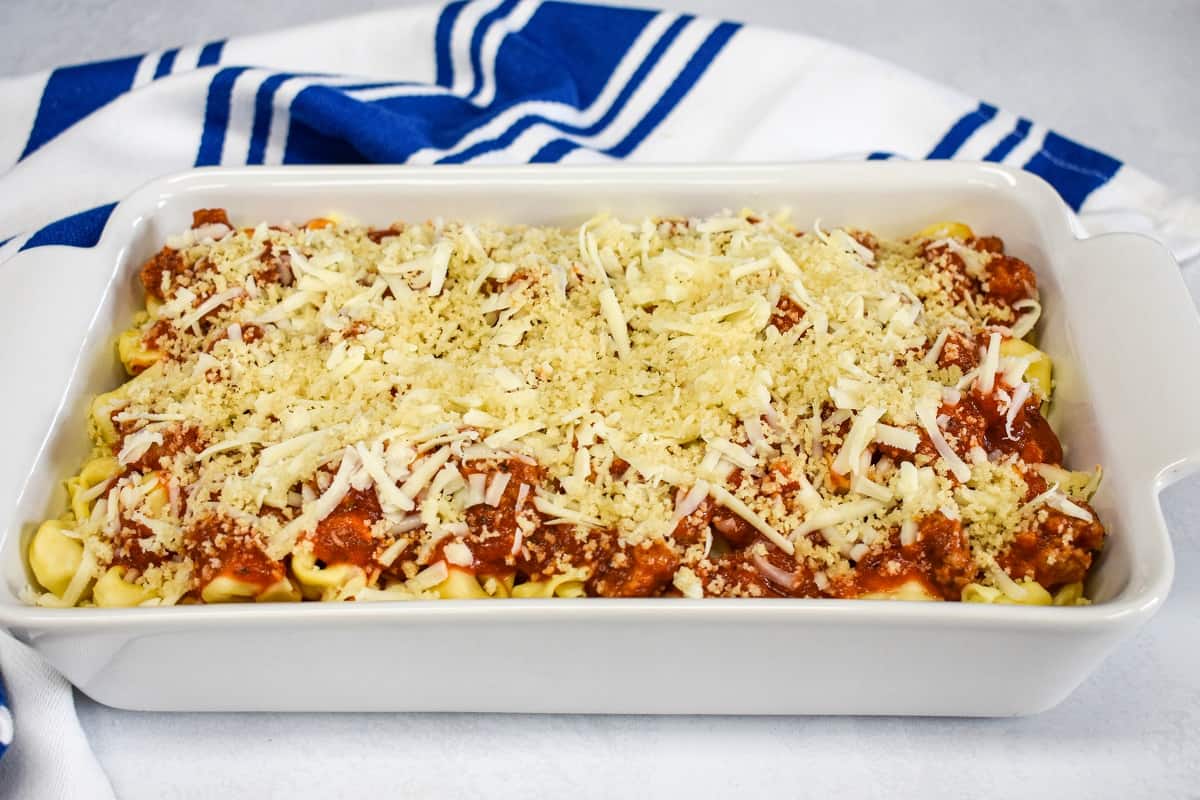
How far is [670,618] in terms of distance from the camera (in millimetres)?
1788

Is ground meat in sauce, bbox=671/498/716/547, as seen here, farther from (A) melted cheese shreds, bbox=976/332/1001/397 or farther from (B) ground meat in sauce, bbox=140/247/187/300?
(B) ground meat in sauce, bbox=140/247/187/300

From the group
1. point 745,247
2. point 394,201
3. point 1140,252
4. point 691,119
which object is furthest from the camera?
point 691,119

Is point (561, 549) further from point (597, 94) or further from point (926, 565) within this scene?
point (597, 94)

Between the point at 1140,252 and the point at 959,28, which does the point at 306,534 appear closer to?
the point at 1140,252

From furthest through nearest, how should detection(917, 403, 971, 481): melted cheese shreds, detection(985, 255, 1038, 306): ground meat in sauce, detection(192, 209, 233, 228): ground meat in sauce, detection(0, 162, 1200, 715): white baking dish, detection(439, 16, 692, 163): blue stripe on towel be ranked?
detection(439, 16, 692, 163): blue stripe on towel, detection(192, 209, 233, 228): ground meat in sauce, detection(985, 255, 1038, 306): ground meat in sauce, detection(917, 403, 971, 481): melted cheese shreds, detection(0, 162, 1200, 715): white baking dish

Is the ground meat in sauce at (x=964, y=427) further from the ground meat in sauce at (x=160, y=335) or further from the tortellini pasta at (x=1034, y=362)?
the ground meat in sauce at (x=160, y=335)

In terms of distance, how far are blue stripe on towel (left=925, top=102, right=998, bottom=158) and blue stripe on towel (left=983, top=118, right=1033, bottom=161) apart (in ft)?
→ 0.25

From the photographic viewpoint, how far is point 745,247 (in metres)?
2.44

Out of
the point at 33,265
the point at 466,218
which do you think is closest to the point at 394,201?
the point at 466,218

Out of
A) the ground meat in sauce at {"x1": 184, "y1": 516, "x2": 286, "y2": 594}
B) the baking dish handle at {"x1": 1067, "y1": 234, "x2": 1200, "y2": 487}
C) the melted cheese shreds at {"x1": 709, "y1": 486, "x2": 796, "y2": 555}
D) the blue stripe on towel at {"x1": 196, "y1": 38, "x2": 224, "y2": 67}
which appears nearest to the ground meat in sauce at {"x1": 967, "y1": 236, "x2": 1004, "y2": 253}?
the baking dish handle at {"x1": 1067, "y1": 234, "x2": 1200, "y2": 487}

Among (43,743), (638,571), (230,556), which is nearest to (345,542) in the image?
(230,556)

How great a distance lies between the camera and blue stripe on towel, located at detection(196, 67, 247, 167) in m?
3.08

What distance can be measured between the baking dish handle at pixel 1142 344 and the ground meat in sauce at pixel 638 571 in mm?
763

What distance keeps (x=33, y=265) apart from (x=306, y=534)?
33.4 inches
